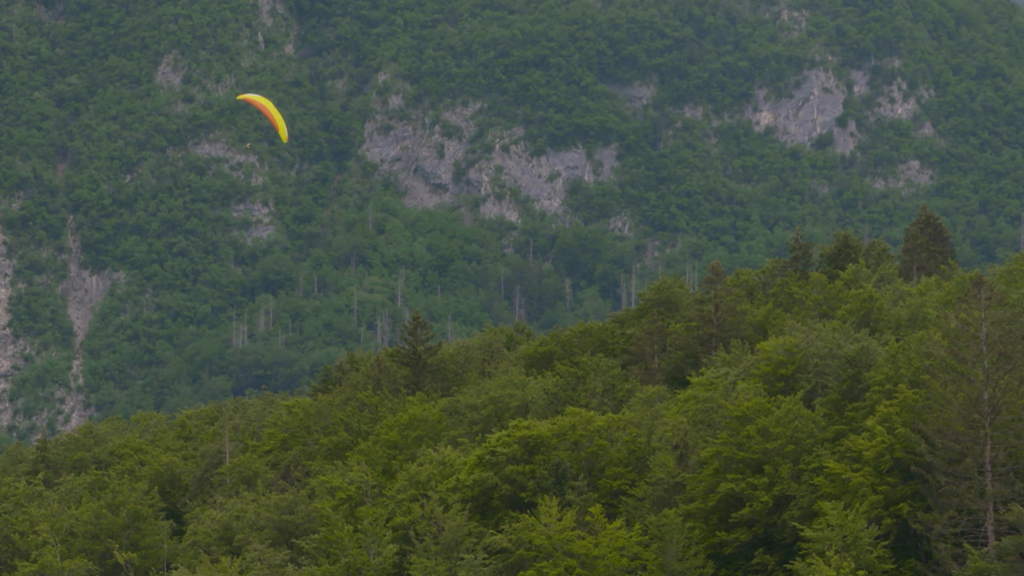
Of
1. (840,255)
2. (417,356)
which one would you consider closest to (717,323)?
(417,356)

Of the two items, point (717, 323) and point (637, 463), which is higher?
point (717, 323)

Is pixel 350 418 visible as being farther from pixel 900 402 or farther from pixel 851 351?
pixel 900 402

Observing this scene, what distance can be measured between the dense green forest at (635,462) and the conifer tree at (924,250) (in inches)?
270

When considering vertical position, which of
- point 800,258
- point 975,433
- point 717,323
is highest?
point 800,258


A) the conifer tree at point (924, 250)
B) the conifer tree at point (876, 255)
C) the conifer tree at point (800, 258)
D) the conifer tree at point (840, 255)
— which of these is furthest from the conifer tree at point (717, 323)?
the conifer tree at point (924, 250)

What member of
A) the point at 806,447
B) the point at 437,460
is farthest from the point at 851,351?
the point at 437,460

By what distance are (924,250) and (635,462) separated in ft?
166

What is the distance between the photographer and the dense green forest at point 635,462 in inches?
2114

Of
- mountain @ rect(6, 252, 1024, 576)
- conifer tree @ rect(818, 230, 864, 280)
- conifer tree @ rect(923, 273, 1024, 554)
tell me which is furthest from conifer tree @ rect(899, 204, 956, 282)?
conifer tree @ rect(923, 273, 1024, 554)

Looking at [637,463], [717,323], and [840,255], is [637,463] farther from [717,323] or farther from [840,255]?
[840,255]

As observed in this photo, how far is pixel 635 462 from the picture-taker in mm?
64812

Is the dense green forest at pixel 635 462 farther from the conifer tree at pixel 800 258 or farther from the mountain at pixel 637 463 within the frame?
Answer: the conifer tree at pixel 800 258

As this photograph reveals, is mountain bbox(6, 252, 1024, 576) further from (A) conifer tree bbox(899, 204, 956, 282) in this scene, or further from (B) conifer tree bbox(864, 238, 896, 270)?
(A) conifer tree bbox(899, 204, 956, 282)

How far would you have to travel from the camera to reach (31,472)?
102 meters
